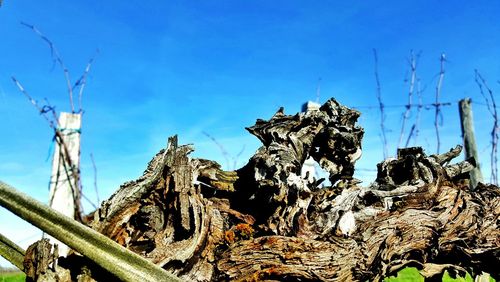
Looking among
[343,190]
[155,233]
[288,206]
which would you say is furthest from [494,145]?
[155,233]

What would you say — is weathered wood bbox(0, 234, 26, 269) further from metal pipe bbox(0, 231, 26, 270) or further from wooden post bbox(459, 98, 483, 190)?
wooden post bbox(459, 98, 483, 190)

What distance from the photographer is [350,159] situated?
372cm

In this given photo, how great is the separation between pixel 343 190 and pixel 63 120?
9.89 feet

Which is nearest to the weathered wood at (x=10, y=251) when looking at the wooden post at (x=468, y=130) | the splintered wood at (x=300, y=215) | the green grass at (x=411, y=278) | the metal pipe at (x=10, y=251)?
the metal pipe at (x=10, y=251)

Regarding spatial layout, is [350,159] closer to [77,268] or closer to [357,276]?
[357,276]

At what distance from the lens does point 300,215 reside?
122 inches

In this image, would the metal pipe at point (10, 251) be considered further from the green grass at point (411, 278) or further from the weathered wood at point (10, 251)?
the green grass at point (411, 278)

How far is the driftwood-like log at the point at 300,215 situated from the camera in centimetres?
291

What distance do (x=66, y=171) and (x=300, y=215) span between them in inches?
114

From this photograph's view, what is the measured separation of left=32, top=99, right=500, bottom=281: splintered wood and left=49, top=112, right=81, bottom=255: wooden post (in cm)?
210

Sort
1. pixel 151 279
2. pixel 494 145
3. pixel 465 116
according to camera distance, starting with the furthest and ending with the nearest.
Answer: pixel 494 145
pixel 465 116
pixel 151 279

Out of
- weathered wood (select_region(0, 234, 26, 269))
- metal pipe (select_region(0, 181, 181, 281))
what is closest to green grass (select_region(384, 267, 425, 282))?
metal pipe (select_region(0, 181, 181, 281))

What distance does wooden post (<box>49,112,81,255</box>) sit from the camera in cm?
511

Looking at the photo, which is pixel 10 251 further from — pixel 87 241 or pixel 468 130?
pixel 468 130
